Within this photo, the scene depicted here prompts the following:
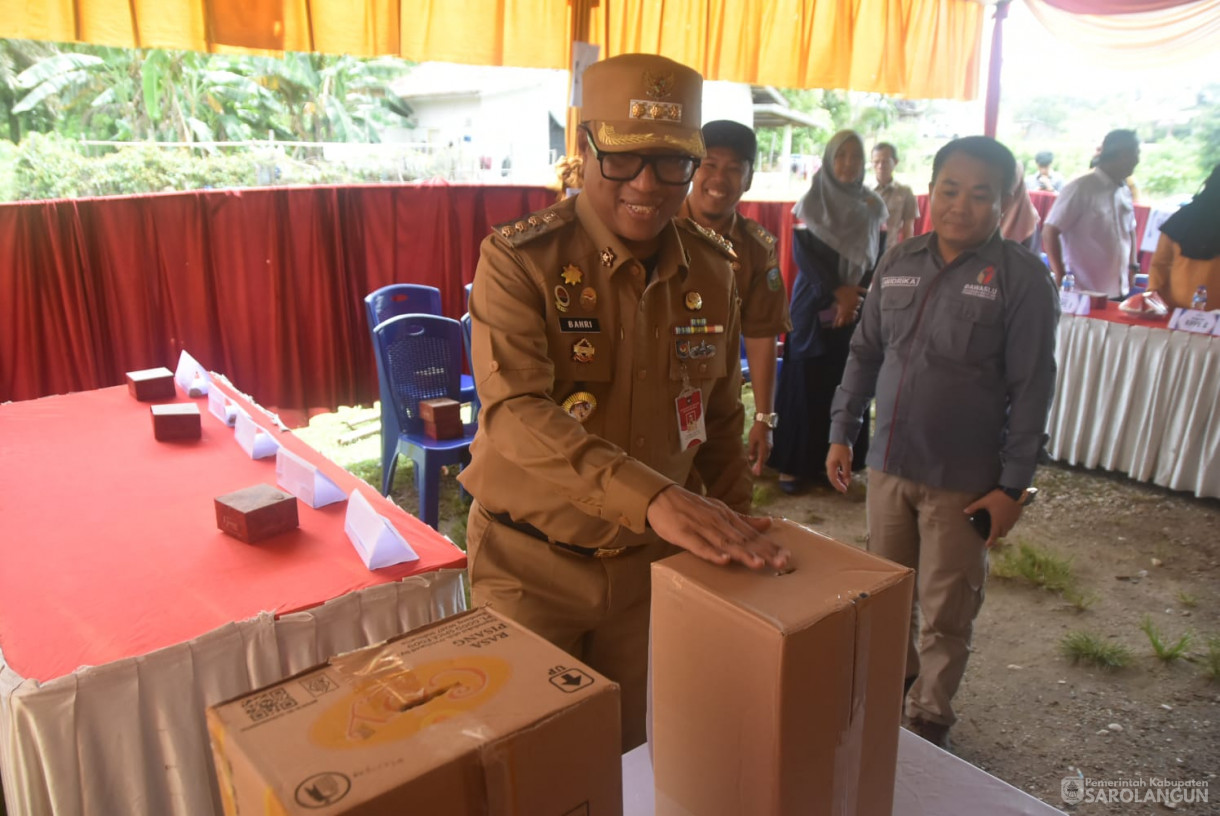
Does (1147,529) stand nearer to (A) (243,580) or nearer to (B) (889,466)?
(B) (889,466)

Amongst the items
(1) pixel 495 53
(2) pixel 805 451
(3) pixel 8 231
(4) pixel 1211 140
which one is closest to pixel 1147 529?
(2) pixel 805 451

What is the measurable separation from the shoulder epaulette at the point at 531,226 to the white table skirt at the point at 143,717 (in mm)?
822

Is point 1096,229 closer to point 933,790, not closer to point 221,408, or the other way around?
point 933,790

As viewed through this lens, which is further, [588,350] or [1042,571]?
[1042,571]

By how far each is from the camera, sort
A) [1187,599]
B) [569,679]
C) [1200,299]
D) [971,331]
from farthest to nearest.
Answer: [1200,299] → [1187,599] → [971,331] → [569,679]

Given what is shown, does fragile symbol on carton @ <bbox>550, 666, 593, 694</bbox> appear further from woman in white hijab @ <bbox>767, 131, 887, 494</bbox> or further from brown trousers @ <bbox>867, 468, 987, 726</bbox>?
woman in white hijab @ <bbox>767, 131, 887, 494</bbox>

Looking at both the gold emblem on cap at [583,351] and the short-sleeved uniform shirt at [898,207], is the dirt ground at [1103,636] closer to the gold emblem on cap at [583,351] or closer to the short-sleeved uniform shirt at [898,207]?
the short-sleeved uniform shirt at [898,207]

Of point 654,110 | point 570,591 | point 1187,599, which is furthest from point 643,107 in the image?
point 1187,599

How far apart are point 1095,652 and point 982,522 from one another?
137 cm

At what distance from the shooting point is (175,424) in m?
2.56

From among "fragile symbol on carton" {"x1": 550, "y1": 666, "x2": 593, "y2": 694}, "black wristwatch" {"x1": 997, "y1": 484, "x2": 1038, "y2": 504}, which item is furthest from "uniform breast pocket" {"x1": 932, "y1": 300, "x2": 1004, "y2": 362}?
"fragile symbol on carton" {"x1": 550, "y1": 666, "x2": 593, "y2": 694}

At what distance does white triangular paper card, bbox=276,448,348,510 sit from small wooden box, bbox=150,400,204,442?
22.5 inches

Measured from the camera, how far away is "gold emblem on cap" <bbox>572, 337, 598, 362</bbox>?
57.4 inches

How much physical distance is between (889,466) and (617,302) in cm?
116
